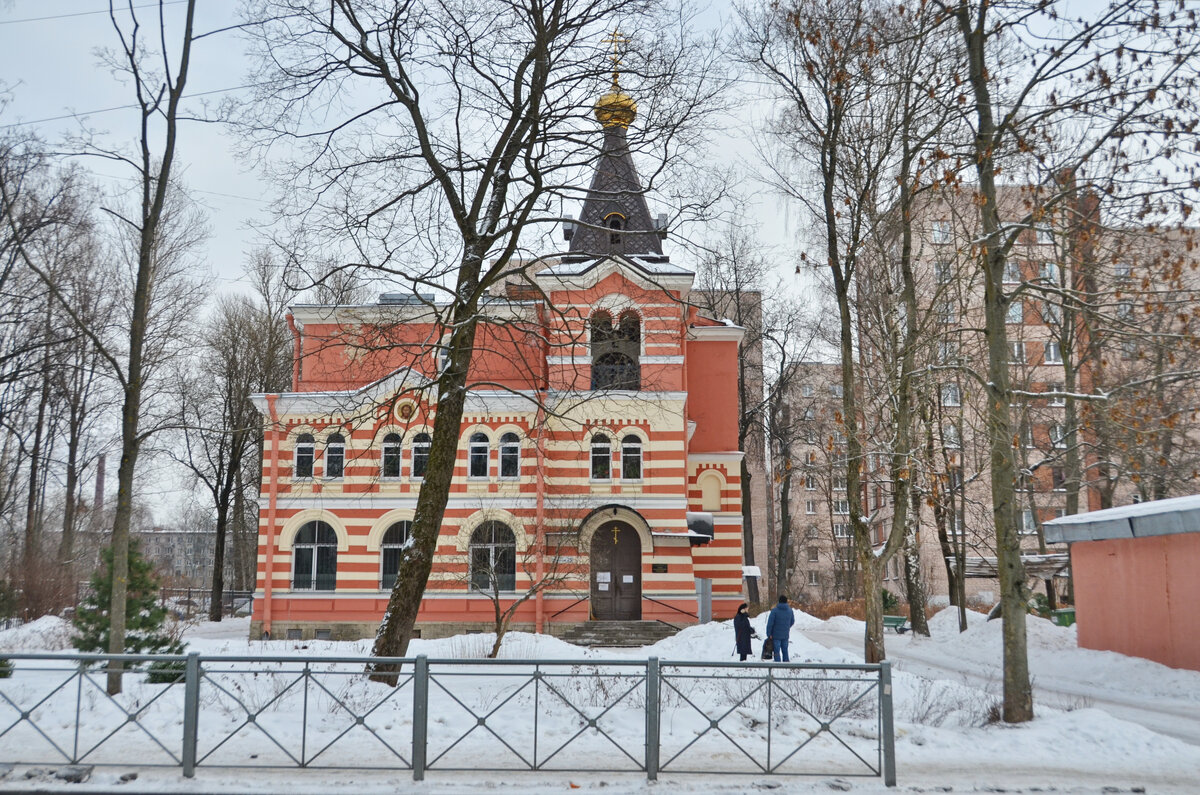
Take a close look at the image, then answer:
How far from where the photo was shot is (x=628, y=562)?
28016 mm

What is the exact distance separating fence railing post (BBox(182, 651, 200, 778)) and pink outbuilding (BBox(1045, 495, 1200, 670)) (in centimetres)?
1651

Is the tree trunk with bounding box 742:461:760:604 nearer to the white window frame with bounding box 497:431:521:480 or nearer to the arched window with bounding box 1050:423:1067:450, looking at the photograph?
the arched window with bounding box 1050:423:1067:450

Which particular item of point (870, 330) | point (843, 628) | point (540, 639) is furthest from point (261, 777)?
point (843, 628)

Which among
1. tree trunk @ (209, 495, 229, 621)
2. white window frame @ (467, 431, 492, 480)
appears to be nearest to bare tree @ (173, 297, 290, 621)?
tree trunk @ (209, 495, 229, 621)

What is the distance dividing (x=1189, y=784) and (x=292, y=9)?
584 inches

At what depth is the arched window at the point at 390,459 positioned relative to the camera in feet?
92.1

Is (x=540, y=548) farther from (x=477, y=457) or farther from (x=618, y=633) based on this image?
(x=477, y=457)

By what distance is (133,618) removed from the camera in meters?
15.3

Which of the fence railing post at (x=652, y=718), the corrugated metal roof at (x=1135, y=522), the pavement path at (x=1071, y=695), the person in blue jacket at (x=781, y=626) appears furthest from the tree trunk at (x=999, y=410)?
the person in blue jacket at (x=781, y=626)

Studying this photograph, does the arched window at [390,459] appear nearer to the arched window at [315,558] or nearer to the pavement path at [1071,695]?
the arched window at [315,558]

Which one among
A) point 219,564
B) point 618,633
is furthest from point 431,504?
point 219,564

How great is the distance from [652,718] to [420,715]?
231 cm

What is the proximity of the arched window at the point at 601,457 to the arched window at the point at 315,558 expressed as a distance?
8.26 metres

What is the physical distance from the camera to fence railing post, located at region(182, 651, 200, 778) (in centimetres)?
895
